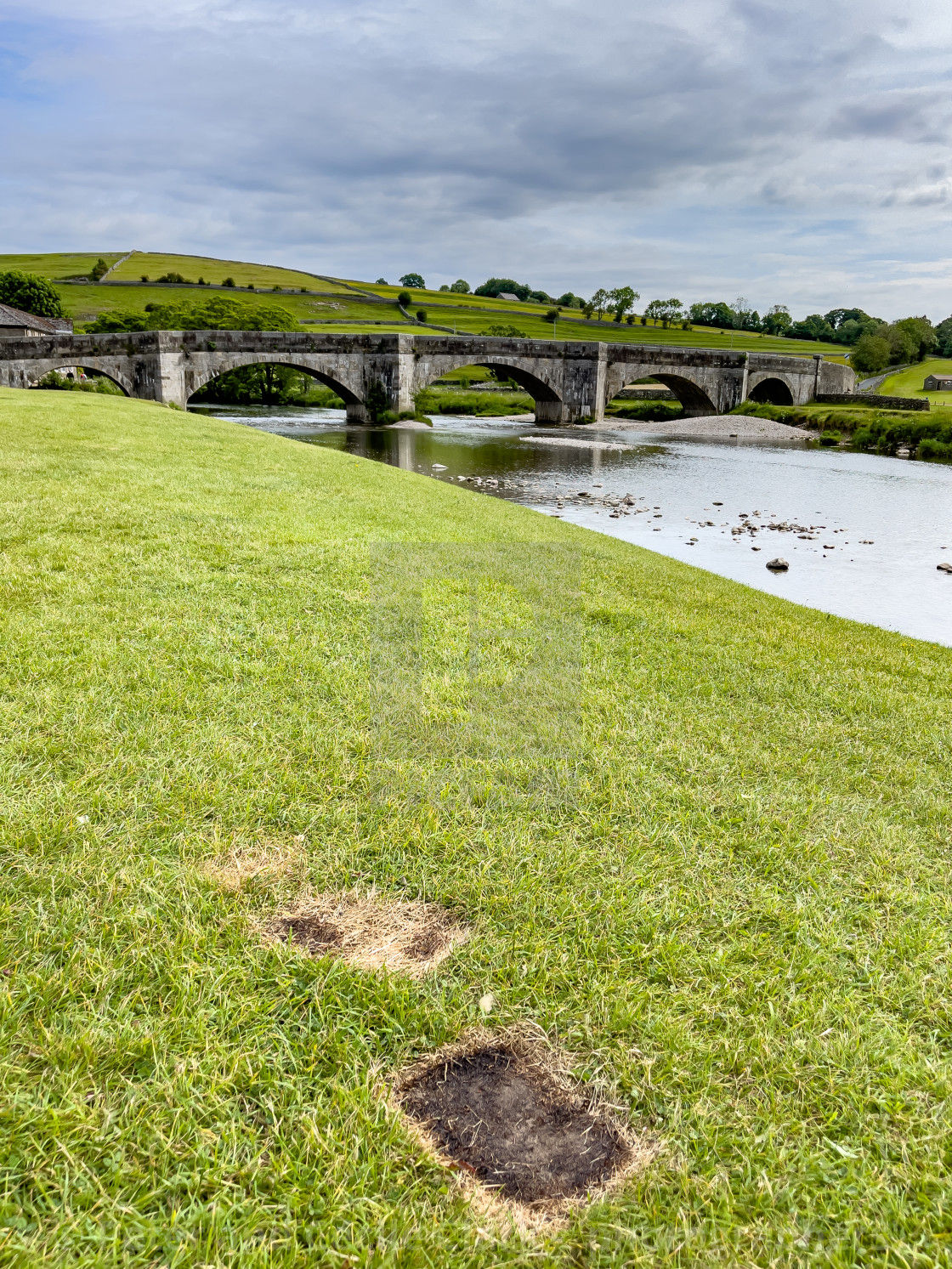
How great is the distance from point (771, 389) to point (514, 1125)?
2844 inches

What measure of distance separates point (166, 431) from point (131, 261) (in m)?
117

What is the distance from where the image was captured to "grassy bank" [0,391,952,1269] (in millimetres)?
1695

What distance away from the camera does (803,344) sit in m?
113

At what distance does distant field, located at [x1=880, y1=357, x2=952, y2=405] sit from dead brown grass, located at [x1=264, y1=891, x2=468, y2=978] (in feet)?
218

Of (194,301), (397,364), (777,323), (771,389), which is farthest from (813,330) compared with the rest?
(397,364)

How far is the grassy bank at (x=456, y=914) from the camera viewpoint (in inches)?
66.7

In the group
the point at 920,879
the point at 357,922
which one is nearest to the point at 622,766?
the point at 920,879

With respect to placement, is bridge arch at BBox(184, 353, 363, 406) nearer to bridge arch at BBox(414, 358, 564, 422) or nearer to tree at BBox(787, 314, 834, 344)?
bridge arch at BBox(414, 358, 564, 422)

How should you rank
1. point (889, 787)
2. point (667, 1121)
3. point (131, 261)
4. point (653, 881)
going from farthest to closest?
point (131, 261)
point (889, 787)
point (653, 881)
point (667, 1121)

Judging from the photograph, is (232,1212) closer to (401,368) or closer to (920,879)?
(920,879)

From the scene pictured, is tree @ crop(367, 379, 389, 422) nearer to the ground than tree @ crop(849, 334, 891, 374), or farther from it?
nearer to the ground

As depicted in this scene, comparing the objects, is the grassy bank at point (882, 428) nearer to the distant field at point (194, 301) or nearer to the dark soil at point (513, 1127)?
the dark soil at point (513, 1127)

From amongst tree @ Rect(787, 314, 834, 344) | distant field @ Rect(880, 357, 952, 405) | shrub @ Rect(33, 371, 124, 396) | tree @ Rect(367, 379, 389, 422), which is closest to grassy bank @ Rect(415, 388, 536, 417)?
tree @ Rect(367, 379, 389, 422)

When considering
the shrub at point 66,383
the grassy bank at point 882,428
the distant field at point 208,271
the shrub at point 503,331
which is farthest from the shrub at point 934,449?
the distant field at point 208,271
